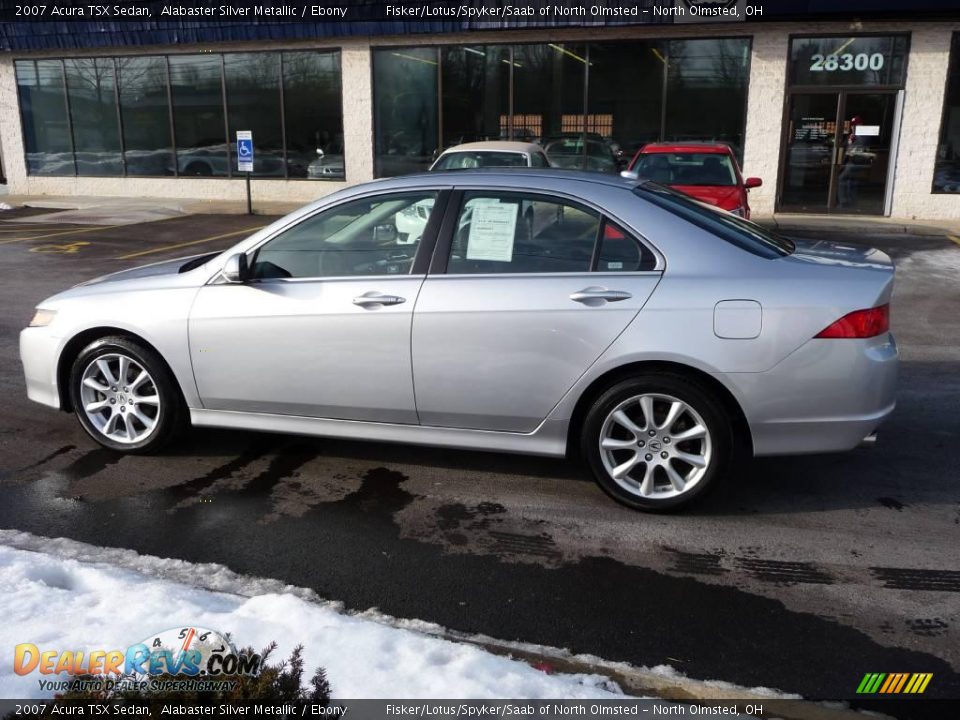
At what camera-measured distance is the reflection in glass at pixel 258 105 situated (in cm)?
2061

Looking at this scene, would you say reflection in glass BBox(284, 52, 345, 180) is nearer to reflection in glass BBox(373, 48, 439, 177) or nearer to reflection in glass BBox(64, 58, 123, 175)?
reflection in glass BBox(373, 48, 439, 177)

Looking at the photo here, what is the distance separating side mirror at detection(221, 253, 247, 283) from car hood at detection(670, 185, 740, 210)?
7.29 m

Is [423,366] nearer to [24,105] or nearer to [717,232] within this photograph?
[717,232]

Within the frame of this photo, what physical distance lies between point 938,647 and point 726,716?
1011 millimetres

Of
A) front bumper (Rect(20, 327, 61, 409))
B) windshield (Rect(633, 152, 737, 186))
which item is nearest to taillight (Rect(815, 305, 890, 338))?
front bumper (Rect(20, 327, 61, 409))

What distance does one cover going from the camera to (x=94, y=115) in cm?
2250

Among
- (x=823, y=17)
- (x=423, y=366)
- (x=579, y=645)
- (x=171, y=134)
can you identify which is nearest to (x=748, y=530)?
(x=579, y=645)

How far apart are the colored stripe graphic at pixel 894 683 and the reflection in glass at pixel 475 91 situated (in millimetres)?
17261

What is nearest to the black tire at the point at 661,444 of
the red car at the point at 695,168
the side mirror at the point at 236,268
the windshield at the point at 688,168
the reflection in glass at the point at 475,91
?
the side mirror at the point at 236,268

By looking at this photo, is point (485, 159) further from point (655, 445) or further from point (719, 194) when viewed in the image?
point (655, 445)

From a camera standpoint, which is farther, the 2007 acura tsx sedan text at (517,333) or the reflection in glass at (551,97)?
the reflection in glass at (551,97)

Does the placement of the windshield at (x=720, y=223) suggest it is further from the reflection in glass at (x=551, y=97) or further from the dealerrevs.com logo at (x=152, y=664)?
the reflection in glass at (x=551, y=97)

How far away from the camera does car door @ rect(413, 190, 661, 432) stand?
432 centimetres

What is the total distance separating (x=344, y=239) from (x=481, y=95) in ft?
50.2
